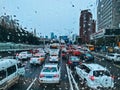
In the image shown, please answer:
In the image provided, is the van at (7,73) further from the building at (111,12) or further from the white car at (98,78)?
the building at (111,12)

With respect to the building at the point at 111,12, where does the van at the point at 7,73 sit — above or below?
below

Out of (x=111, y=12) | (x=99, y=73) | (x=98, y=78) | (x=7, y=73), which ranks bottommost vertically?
(x=98, y=78)

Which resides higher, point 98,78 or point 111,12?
point 111,12

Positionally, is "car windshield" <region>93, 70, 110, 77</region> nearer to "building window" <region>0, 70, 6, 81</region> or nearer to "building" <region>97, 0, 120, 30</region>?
"building window" <region>0, 70, 6, 81</region>

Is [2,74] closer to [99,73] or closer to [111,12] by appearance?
[99,73]

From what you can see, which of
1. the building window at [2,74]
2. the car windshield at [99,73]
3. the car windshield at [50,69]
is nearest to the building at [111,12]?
the car windshield at [50,69]

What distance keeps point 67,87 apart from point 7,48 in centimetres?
4512

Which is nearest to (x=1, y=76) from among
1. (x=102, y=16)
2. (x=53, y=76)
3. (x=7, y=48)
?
(x=53, y=76)

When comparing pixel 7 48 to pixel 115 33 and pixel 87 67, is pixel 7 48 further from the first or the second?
pixel 115 33

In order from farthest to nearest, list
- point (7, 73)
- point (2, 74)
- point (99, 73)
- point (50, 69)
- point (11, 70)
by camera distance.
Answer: point (50, 69), point (11, 70), point (99, 73), point (7, 73), point (2, 74)

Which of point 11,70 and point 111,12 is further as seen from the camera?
point 111,12

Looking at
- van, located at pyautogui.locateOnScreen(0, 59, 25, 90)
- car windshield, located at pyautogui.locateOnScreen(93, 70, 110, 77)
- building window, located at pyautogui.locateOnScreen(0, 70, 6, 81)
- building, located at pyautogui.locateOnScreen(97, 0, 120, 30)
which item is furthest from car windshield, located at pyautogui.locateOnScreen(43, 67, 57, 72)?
building, located at pyautogui.locateOnScreen(97, 0, 120, 30)

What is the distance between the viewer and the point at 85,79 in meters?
18.8

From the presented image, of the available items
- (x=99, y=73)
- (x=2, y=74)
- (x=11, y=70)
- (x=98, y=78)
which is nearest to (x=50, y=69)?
(x=11, y=70)
